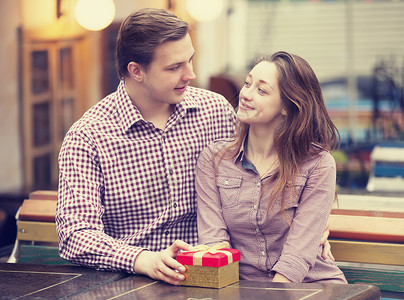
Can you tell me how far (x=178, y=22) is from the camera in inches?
114

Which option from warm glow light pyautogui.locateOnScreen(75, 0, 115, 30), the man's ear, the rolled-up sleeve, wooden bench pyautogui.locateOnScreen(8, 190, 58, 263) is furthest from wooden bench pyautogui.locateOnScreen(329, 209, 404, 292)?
warm glow light pyautogui.locateOnScreen(75, 0, 115, 30)

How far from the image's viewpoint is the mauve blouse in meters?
2.69

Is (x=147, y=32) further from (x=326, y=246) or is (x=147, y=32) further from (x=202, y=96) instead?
(x=326, y=246)

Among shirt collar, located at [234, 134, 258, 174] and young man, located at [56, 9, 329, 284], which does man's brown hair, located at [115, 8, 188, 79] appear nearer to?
young man, located at [56, 9, 329, 284]

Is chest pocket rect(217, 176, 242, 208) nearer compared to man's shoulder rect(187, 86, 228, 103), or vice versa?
chest pocket rect(217, 176, 242, 208)

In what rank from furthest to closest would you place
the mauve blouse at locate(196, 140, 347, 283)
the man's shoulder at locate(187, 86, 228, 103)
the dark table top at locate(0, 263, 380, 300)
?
the man's shoulder at locate(187, 86, 228, 103) → the mauve blouse at locate(196, 140, 347, 283) → the dark table top at locate(0, 263, 380, 300)

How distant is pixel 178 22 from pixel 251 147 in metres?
0.54

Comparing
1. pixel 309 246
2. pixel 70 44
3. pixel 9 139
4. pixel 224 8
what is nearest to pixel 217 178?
pixel 309 246

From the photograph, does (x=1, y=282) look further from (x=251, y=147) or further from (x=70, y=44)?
(x=70, y=44)

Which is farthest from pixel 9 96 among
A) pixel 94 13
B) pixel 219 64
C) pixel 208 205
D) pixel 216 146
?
pixel 208 205

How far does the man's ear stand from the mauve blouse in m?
0.46

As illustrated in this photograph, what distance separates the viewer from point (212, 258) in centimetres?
237

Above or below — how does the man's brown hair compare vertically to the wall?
above

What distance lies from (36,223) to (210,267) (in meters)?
1.43
